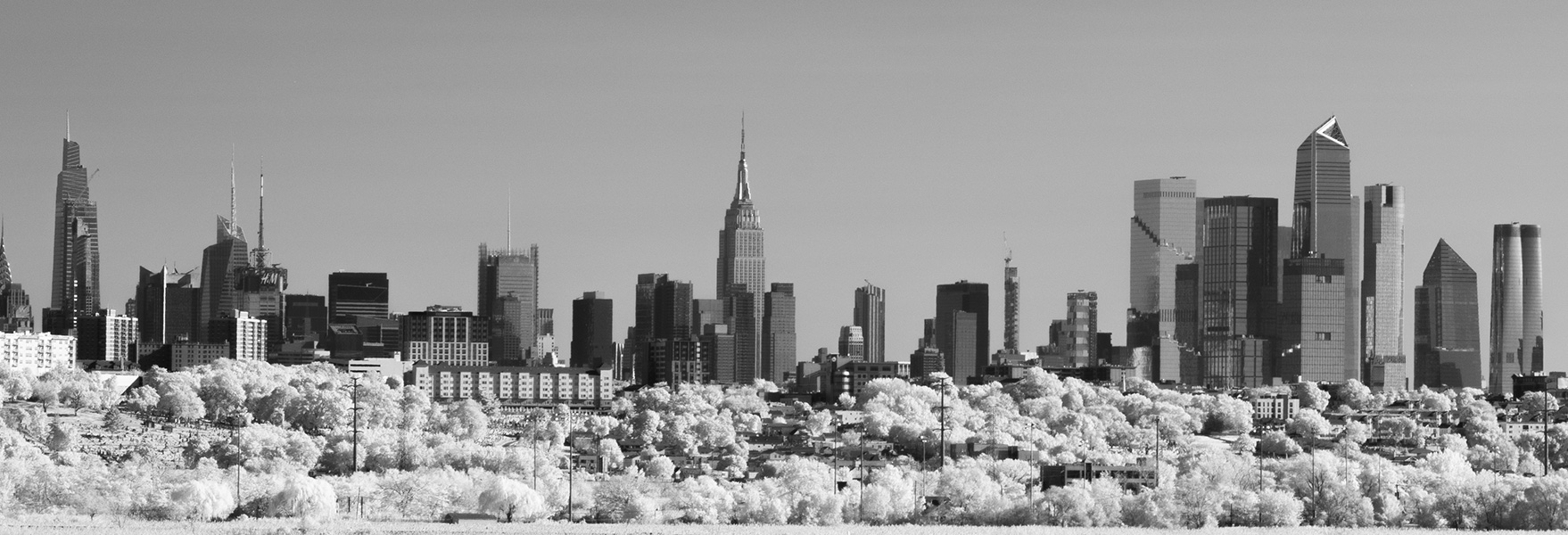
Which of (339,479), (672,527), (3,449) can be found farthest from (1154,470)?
(3,449)

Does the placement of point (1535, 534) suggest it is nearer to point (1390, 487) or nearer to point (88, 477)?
point (1390, 487)

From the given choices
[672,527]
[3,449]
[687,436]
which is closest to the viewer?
[672,527]

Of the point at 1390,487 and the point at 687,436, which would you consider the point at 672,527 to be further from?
the point at 687,436

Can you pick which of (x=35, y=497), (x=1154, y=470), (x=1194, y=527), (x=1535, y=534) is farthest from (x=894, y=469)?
(x=35, y=497)

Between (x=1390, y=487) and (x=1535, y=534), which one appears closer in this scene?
(x=1535, y=534)

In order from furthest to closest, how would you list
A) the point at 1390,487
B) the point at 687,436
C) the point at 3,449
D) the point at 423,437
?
the point at 687,436 → the point at 423,437 → the point at 3,449 → the point at 1390,487

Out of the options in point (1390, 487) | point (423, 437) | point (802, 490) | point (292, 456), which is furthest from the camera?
point (423, 437)
